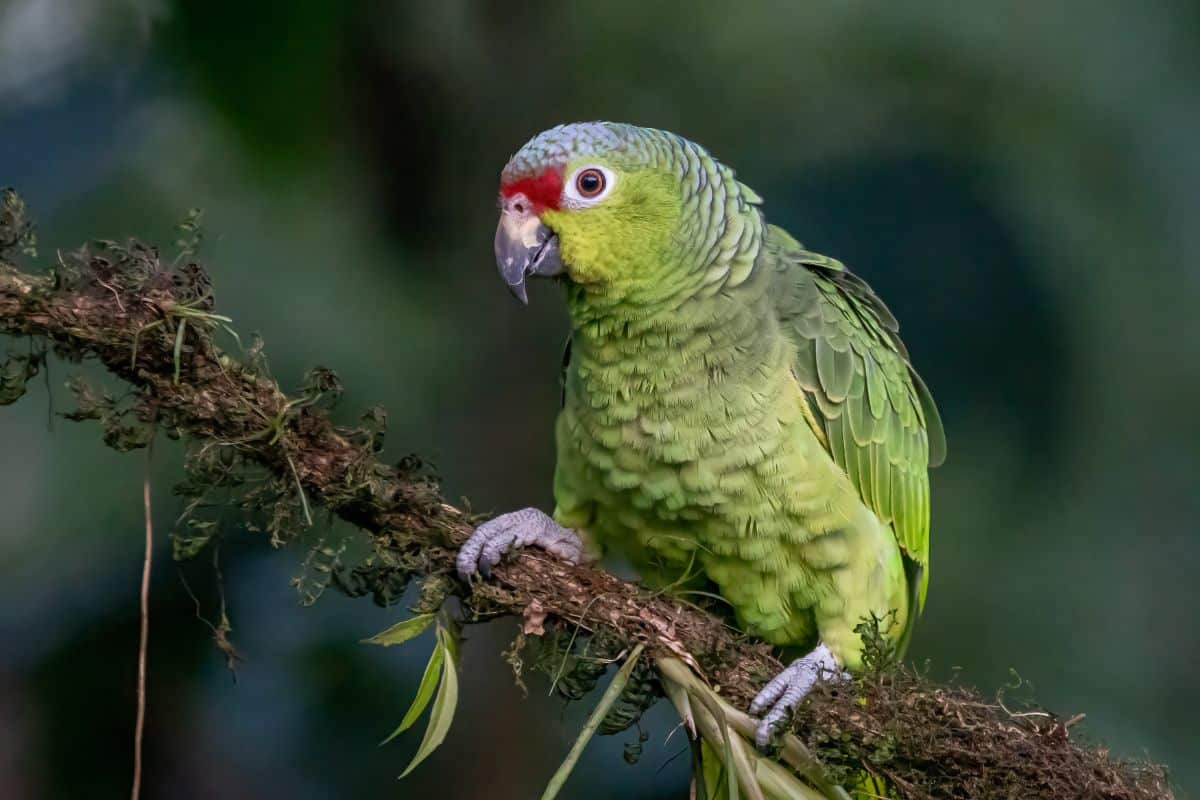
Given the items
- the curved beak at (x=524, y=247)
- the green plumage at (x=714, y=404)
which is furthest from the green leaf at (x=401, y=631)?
the curved beak at (x=524, y=247)

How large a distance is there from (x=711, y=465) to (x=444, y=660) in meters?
0.45

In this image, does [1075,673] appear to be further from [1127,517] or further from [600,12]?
[600,12]

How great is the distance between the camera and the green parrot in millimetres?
1552

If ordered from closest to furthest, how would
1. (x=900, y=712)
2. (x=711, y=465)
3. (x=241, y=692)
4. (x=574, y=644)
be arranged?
1. (x=900, y=712)
2. (x=574, y=644)
3. (x=711, y=465)
4. (x=241, y=692)

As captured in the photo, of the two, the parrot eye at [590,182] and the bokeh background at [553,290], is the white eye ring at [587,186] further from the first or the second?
the bokeh background at [553,290]

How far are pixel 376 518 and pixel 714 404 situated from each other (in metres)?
0.49

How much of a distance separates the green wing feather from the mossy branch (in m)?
0.38

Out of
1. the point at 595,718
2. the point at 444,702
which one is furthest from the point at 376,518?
the point at 595,718

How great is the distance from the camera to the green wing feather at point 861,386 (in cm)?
167

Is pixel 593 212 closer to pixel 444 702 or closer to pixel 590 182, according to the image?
pixel 590 182

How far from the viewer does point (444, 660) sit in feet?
4.71

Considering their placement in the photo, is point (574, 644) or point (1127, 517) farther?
point (1127, 517)

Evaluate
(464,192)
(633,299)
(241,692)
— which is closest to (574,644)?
(633,299)

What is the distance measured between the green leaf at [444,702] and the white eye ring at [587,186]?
0.61 m
